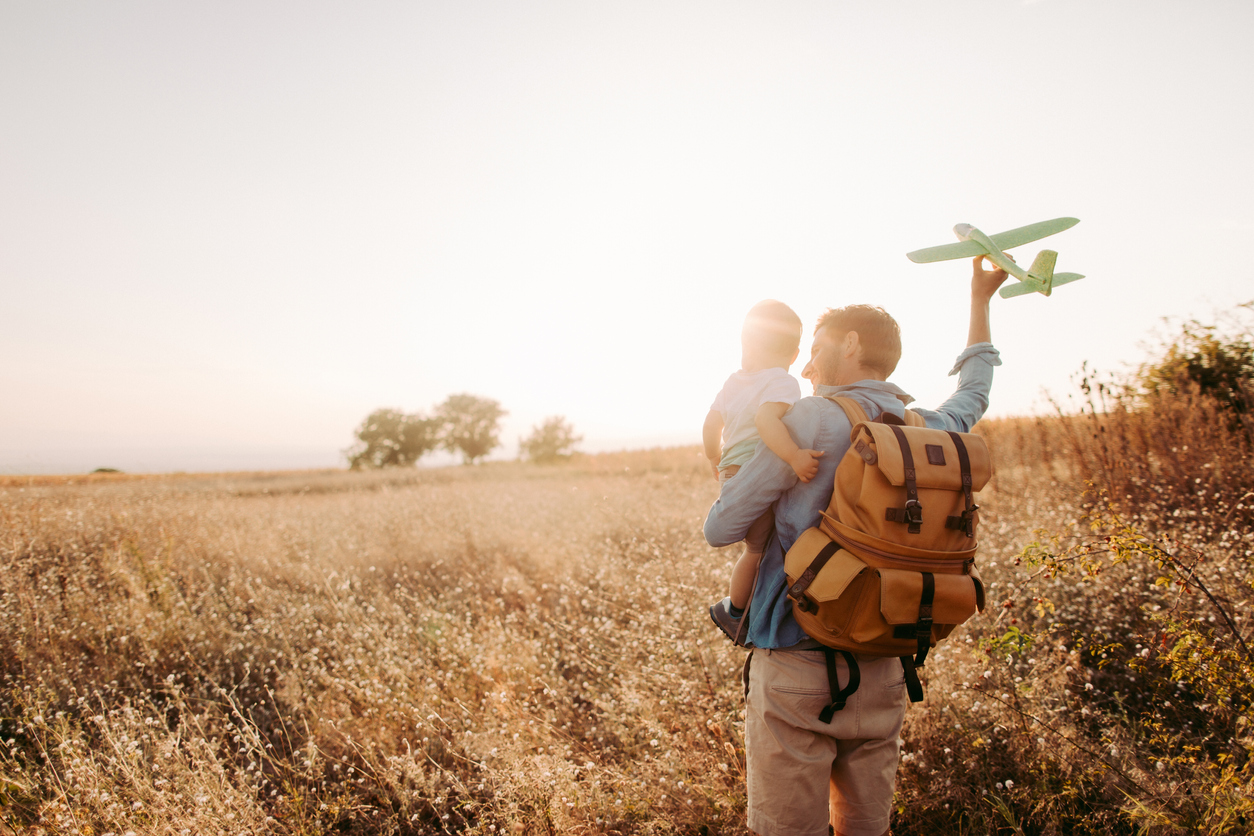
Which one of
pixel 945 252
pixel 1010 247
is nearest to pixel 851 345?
pixel 945 252

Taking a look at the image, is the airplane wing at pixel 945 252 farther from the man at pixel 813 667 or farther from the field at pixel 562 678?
the field at pixel 562 678

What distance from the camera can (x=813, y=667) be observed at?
1.76 meters

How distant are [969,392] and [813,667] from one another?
48.4 inches

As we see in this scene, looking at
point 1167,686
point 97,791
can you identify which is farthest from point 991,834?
point 97,791

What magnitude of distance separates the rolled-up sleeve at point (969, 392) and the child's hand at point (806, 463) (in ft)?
1.99

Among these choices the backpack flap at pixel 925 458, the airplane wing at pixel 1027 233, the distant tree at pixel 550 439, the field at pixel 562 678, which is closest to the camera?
the backpack flap at pixel 925 458

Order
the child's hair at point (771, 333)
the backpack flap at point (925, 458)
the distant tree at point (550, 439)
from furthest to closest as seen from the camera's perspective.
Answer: the distant tree at point (550, 439), the child's hair at point (771, 333), the backpack flap at point (925, 458)

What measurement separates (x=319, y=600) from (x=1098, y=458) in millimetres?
8827

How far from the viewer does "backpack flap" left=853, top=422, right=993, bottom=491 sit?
4.94 feet

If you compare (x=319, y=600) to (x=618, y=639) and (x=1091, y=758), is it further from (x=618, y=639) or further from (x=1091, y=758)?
(x=1091, y=758)

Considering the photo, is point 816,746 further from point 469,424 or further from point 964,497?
point 469,424

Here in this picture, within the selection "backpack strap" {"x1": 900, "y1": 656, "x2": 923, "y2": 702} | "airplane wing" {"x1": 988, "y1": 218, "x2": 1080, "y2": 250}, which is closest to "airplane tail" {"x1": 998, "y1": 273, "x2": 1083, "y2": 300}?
"airplane wing" {"x1": 988, "y1": 218, "x2": 1080, "y2": 250}

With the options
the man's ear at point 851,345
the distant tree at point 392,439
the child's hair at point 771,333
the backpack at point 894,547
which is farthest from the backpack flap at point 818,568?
the distant tree at point 392,439

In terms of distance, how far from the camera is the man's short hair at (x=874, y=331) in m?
1.84
